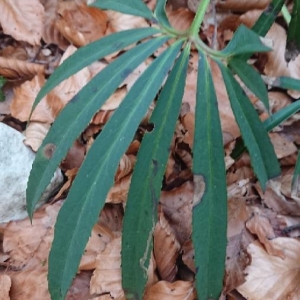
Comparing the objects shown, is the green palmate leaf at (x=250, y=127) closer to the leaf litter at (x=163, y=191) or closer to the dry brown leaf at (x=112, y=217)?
the leaf litter at (x=163, y=191)

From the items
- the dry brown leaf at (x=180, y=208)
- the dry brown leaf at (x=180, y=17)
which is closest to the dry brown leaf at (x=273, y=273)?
the dry brown leaf at (x=180, y=208)

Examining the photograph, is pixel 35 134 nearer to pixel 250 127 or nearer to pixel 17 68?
pixel 17 68

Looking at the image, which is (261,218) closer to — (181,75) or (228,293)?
(228,293)

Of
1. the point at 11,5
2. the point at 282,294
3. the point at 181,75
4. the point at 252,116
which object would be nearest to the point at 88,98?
the point at 181,75

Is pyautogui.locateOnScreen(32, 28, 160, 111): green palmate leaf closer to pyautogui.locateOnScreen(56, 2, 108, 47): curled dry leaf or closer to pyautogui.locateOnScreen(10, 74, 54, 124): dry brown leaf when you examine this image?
pyautogui.locateOnScreen(10, 74, 54, 124): dry brown leaf

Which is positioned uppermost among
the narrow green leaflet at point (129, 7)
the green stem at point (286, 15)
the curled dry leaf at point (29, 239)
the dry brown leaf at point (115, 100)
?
the green stem at point (286, 15)
